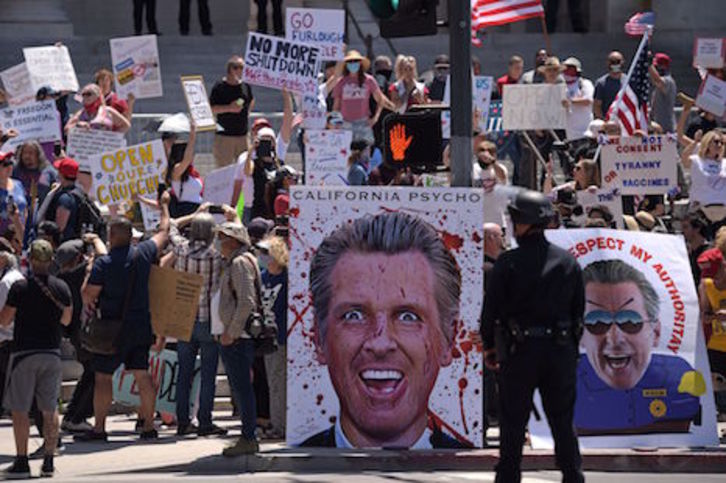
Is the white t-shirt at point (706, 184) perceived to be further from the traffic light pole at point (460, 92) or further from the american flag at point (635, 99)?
the traffic light pole at point (460, 92)

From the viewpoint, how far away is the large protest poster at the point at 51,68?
2231 centimetres

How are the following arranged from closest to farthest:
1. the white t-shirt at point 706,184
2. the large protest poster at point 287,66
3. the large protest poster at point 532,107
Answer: the white t-shirt at point 706,184, the large protest poster at point 287,66, the large protest poster at point 532,107

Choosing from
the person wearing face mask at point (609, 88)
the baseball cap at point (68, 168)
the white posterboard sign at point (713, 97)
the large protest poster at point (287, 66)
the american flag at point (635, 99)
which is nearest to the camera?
the baseball cap at point (68, 168)


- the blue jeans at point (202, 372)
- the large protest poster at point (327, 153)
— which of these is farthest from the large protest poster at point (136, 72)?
the blue jeans at point (202, 372)

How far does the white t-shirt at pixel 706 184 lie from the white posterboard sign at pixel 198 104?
16.1 feet

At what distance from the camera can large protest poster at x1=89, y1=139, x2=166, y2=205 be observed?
19.8m

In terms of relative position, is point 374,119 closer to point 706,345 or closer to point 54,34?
point 706,345

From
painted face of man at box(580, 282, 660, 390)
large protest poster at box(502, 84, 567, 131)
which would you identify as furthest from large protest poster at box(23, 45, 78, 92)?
painted face of man at box(580, 282, 660, 390)

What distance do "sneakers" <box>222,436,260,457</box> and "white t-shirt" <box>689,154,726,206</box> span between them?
722 centimetres

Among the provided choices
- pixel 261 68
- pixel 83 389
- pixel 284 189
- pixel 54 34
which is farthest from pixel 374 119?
pixel 54 34

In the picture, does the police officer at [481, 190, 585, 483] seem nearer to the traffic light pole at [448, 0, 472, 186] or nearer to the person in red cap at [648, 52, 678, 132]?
the traffic light pole at [448, 0, 472, 186]

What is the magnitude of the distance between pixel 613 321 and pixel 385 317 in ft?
5.66

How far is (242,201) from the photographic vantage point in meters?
20.5

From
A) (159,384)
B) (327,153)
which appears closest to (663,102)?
(327,153)
